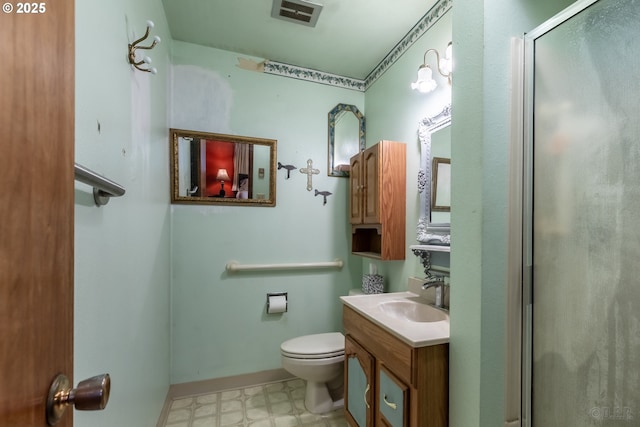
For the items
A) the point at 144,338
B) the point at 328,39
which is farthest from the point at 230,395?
the point at 328,39

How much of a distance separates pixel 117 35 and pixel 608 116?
1552 mm

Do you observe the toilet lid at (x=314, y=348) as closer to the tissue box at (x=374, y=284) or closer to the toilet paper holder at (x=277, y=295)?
the toilet paper holder at (x=277, y=295)

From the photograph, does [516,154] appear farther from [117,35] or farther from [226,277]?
[226,277]

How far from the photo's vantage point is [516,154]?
92 centimetres

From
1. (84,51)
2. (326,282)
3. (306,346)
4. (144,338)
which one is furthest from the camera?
(326,282)

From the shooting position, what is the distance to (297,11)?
1.65 metres

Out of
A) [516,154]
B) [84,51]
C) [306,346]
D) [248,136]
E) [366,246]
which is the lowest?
[306,346]

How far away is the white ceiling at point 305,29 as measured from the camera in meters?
1.63

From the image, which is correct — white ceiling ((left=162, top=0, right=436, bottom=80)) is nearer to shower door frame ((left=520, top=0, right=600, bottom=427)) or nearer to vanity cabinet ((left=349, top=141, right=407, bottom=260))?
vanity cabinet ((left=349, top=141, right=407, bottom=260))

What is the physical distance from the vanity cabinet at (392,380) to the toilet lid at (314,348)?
0.26m

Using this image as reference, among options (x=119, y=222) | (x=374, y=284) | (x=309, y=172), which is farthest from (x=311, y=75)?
(x=119, y=222)

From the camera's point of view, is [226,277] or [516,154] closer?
[516,154]

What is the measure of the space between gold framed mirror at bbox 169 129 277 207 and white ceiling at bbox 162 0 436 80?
2.20 ft

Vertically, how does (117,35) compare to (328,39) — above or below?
below
